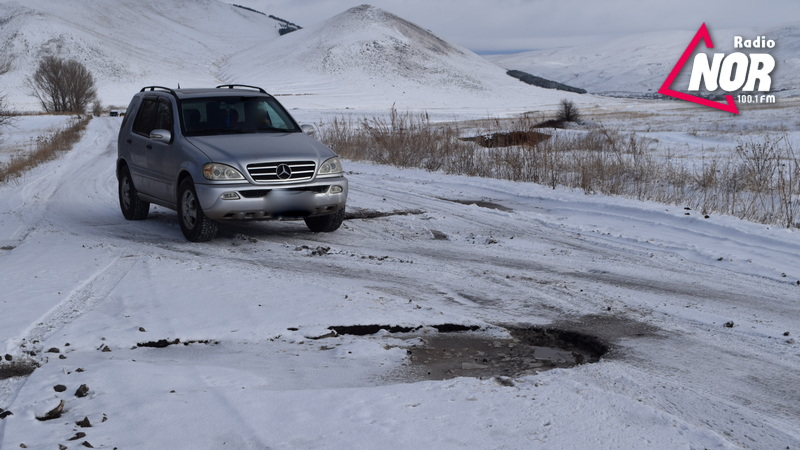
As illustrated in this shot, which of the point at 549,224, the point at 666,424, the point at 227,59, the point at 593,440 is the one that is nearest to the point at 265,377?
the point at 593,440

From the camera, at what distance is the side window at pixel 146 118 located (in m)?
11.1

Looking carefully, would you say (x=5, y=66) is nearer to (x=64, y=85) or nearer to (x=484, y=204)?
(x=64, y=85)

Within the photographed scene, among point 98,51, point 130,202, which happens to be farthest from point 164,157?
point 98,51

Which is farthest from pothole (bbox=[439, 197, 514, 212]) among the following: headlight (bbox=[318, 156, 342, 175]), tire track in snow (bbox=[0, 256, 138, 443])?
tire track in snow (bbox=[0, 256, 138, 443])

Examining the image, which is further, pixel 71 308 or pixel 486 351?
pixel 71 308

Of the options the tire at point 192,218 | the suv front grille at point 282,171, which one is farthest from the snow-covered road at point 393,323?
the suv front grille at point 282,171

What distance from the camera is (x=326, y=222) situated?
10.2 metres

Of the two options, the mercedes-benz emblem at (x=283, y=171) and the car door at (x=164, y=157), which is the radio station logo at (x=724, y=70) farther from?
the mercedes-benz emblem at (x=283, y=171)

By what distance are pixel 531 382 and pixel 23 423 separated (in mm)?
2746

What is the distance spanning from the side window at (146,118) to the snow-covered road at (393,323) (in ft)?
4.36

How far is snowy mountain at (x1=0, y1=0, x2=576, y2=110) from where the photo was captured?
5531 inches

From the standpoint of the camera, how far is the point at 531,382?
15.4 ft

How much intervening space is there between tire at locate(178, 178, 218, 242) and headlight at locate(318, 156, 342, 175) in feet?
4.67

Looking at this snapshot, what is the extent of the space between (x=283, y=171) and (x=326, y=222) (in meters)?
1.12
